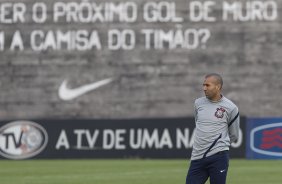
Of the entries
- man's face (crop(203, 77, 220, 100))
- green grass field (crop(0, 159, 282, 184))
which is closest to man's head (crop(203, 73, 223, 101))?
man's face (crop(203, 77, 220, 100))

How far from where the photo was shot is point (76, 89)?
2653 centimetres

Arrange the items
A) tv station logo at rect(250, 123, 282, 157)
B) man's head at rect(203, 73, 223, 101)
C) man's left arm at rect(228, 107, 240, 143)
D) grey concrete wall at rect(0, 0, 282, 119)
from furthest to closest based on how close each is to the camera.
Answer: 1. grey concrete wall at rect(0, 0, 282, 119)
2. tv station logo at rect(250, 123, 282, 157)
3. man's left arm at rect(228, 107, 240, 143)
4. man's head at rect(203, 73, 223, 101)

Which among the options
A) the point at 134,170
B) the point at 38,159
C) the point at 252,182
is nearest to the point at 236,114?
the point at 252,182

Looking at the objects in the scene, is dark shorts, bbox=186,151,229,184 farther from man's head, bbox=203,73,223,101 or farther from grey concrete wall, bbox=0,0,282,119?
grey concrete wall, bbox=0,0,282,119

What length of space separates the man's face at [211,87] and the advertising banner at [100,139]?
655 inches

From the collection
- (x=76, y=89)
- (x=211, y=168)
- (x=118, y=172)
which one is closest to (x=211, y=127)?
(x=211, y=168)

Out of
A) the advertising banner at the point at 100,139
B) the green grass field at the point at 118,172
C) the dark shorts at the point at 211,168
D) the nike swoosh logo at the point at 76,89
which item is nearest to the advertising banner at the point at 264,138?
the advertising banner at the point at 100,139

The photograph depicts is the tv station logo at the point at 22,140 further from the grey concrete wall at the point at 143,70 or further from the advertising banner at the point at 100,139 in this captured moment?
the grey concrete wall at the point at 143,70

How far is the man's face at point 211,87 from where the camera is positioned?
8.91 metres

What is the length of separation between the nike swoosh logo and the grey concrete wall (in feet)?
0.42

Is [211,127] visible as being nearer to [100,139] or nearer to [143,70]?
[100,139]

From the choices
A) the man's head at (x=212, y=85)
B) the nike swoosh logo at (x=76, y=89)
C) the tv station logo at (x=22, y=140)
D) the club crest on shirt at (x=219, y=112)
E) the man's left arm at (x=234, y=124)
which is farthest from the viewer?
the nike swoosh logo at (x=76, y=89)

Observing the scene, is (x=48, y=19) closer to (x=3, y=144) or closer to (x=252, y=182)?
(x=3, y=144)

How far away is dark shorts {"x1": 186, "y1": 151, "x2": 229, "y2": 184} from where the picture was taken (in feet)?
29.8
